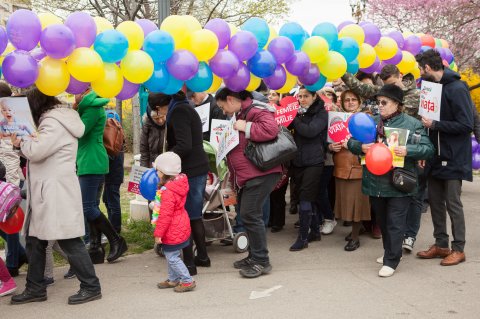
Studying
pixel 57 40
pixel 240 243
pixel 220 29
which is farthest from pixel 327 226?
pixel 57 40

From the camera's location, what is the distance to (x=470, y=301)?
4586mm

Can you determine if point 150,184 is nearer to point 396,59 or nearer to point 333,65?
point 333,65

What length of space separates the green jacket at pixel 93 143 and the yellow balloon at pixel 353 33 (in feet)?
8.56

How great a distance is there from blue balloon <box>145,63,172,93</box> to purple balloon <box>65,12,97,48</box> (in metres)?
0.63

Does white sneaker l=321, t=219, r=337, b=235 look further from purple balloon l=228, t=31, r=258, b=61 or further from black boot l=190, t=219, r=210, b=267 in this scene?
purple balloon l=228, t=31, r=258, b=61

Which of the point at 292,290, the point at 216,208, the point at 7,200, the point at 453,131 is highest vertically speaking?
the point at 453,131

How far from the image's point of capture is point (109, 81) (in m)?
4.54

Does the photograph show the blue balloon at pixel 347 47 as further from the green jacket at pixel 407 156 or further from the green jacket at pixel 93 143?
the green jacket at pixel 93 143

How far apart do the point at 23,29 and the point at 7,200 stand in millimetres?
1403

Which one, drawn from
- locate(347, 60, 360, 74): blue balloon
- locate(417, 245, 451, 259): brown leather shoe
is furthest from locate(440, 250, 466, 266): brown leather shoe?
locate(347, 60, 360, 74): blue balloon

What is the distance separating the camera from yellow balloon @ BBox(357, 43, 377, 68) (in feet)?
20.5

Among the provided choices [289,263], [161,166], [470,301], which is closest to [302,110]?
[289,263]

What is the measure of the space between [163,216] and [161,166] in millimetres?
414

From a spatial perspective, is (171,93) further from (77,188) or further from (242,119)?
(77,188)
